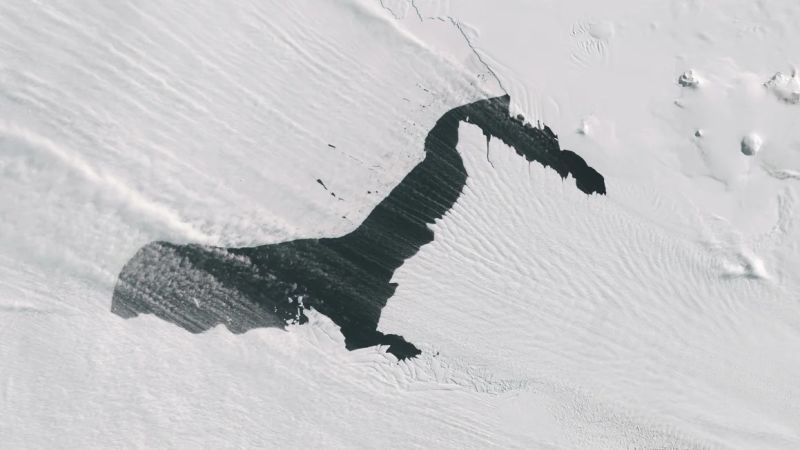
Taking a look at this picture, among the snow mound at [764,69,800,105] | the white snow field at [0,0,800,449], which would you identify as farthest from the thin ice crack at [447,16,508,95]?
the snow mound at [764,69,800,105]

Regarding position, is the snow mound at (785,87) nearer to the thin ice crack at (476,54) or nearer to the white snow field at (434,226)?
the white snow field at (434,226)

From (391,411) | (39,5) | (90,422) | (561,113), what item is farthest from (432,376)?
(39,5)

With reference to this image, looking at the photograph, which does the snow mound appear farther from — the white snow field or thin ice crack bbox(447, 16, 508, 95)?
thin ice crack bbox(447, 16, 508, 95)

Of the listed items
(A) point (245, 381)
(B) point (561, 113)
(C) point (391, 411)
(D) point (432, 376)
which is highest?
(B) point (561, 113)

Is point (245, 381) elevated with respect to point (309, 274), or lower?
lower

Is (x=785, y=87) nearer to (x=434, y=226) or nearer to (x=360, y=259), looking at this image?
(x=434, y=226)

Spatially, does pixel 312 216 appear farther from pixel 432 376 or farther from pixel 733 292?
pixel 733 292

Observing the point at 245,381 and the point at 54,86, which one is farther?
the point at 245,381
